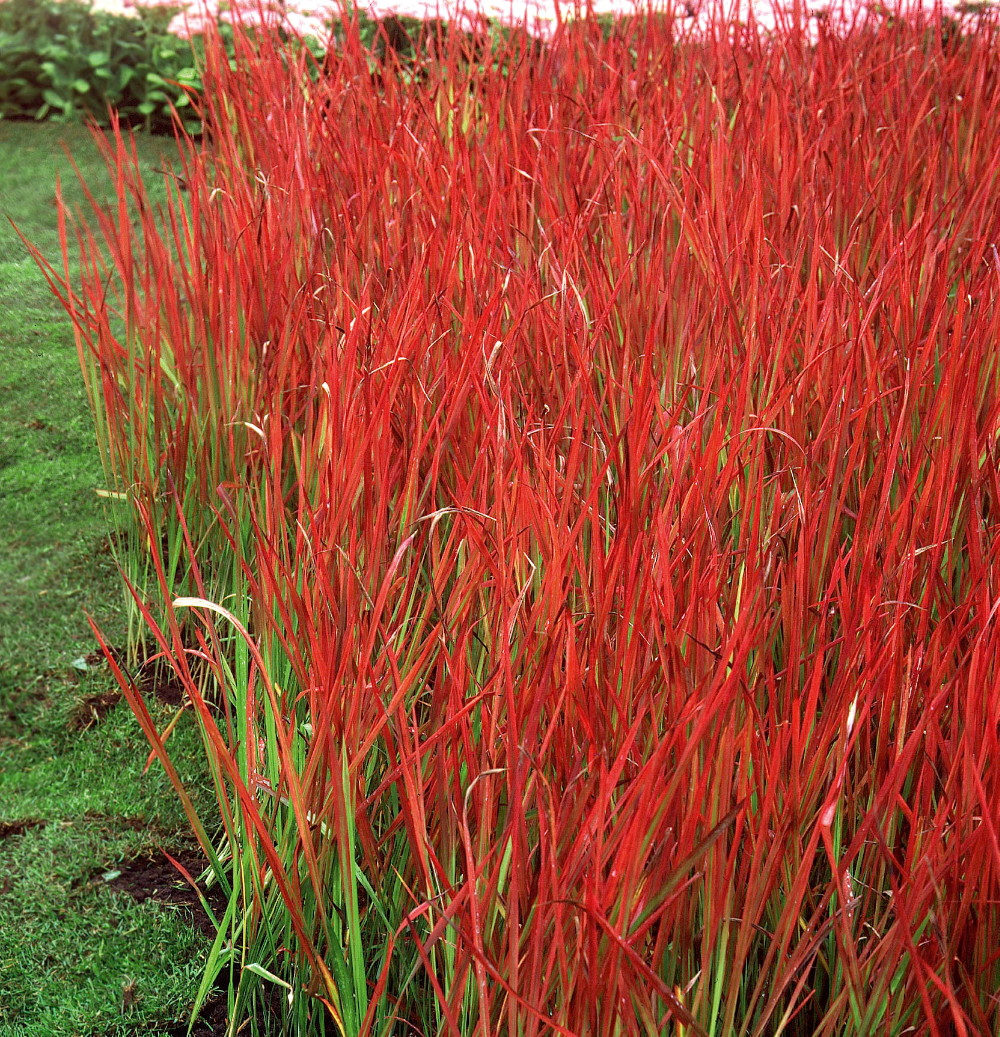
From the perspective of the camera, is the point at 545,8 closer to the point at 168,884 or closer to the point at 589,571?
the point at 589,571

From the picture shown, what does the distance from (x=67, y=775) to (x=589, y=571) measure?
79 centimetres

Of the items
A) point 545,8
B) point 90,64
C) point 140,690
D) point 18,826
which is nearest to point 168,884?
point 18,826

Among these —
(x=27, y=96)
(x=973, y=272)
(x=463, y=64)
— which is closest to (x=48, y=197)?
(x=27, y=96)

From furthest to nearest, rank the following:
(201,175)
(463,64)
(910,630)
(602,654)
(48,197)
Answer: (48,197) → (463,64) → (201,175) → (910,630) → (602,654)

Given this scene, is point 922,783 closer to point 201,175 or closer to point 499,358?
point 499,358

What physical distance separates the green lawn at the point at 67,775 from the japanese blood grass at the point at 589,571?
0.35 ft

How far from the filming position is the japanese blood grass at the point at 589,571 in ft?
2.92

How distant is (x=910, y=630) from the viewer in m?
1.21

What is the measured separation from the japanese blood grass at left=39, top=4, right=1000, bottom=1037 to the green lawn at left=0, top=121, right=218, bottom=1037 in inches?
4.2

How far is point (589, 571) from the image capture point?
1337 mm

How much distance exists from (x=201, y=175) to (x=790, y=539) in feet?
4.43

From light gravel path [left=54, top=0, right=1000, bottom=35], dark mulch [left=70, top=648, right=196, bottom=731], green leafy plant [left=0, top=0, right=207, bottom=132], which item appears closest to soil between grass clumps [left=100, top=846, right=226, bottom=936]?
dark mulch [left=70, top=648, right=196, bottom=731]

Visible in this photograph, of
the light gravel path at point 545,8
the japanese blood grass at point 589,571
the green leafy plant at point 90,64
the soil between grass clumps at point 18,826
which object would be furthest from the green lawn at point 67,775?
the green leafy plant at point 90,64

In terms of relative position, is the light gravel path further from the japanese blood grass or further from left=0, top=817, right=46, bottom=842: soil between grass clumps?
left=0, top=817, right=46, bottom=842: soil between grass clumps
